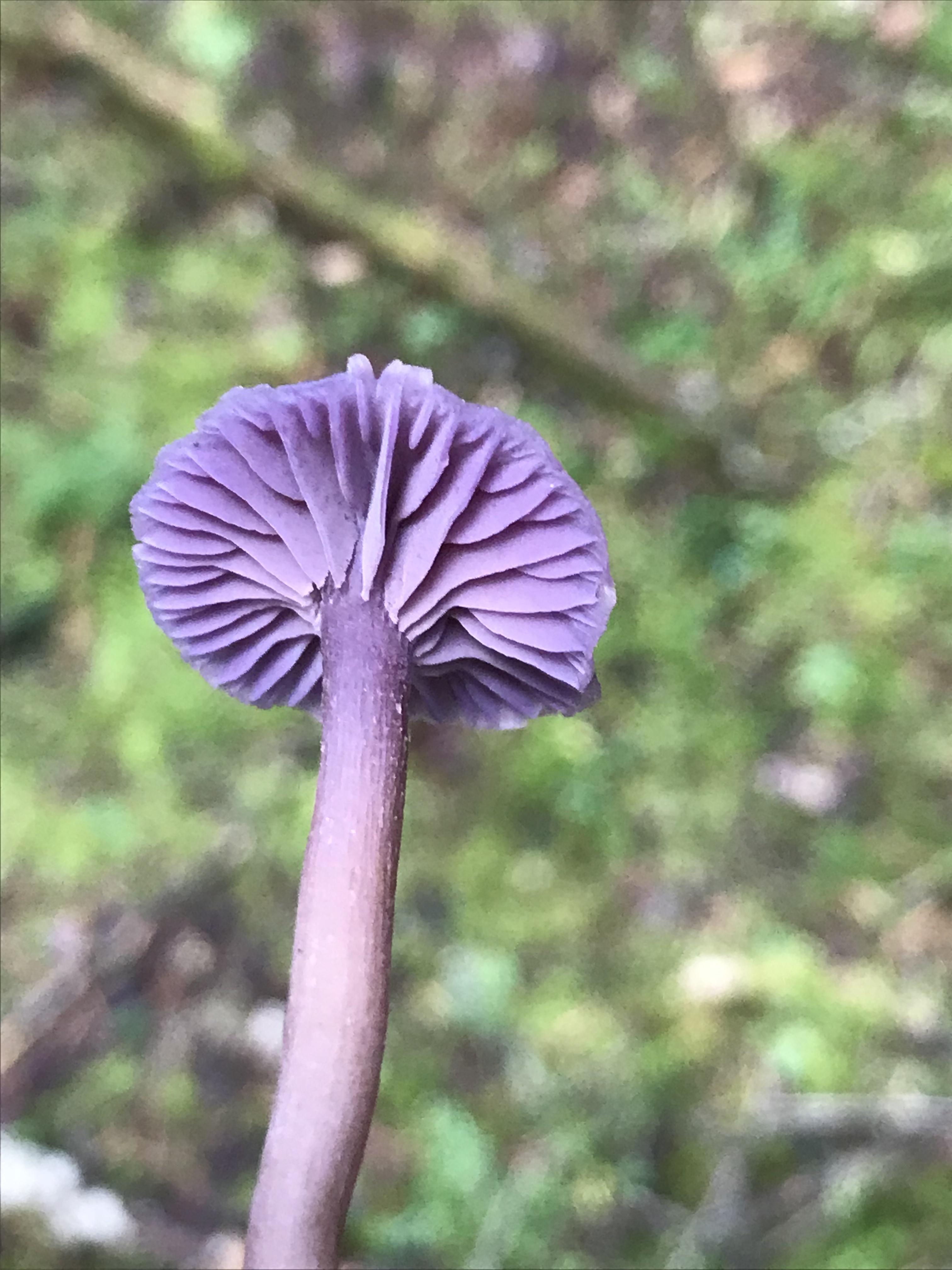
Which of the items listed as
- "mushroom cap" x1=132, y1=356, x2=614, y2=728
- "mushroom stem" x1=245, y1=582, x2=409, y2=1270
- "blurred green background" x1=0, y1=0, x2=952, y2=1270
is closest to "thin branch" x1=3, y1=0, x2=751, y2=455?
"blurred green background" x1=0, y1=0, x2=952, y2=1270

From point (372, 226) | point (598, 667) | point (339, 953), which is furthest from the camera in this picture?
point (372, 226)

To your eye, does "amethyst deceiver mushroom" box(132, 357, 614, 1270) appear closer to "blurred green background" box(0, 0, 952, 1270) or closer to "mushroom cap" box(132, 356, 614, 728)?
"mushroom cap" box(132, 356, 614, 728)

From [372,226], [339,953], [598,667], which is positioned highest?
[372,226]

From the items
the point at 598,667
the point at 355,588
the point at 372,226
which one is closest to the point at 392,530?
the point at 355,588

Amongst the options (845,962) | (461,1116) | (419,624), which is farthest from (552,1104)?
(419,624)

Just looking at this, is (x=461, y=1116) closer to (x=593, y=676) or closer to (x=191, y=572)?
(x=593, y=676)

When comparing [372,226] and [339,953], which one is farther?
[372,226]

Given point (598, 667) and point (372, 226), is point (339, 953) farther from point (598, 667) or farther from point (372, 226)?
point (372, 226)

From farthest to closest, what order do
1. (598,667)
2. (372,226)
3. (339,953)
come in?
(372,226)
(598,667)
(339,953)
